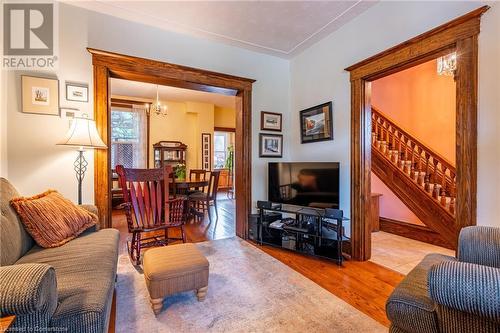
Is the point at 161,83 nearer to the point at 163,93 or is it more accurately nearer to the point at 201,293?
the point at 201,293

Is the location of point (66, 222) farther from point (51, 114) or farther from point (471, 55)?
point (471, 55)

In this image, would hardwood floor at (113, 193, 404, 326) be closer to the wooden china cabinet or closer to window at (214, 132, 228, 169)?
the wooden china cabinet

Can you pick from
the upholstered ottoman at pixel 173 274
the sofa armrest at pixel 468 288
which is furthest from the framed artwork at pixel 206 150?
the sofa armrest at pixel 468 288

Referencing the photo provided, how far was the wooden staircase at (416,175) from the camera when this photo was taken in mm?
3174

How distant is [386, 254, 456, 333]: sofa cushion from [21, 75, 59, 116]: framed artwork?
330 cm

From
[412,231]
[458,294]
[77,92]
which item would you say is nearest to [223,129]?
[77,92]

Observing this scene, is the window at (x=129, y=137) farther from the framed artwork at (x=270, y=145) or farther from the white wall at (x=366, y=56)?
the white wall at (x=366, y=56)

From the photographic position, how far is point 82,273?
1.34m

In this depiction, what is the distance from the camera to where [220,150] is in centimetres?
930

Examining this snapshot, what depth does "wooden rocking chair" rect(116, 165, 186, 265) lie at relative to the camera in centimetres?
253

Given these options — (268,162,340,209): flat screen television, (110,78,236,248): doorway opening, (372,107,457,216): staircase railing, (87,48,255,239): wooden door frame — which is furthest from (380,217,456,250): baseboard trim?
(110,78,236,248): doorway opening

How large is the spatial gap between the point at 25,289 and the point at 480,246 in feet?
7.07

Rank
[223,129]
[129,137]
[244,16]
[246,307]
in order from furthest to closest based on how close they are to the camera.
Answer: [223,129], [129,137], [244,16], [246,307]
